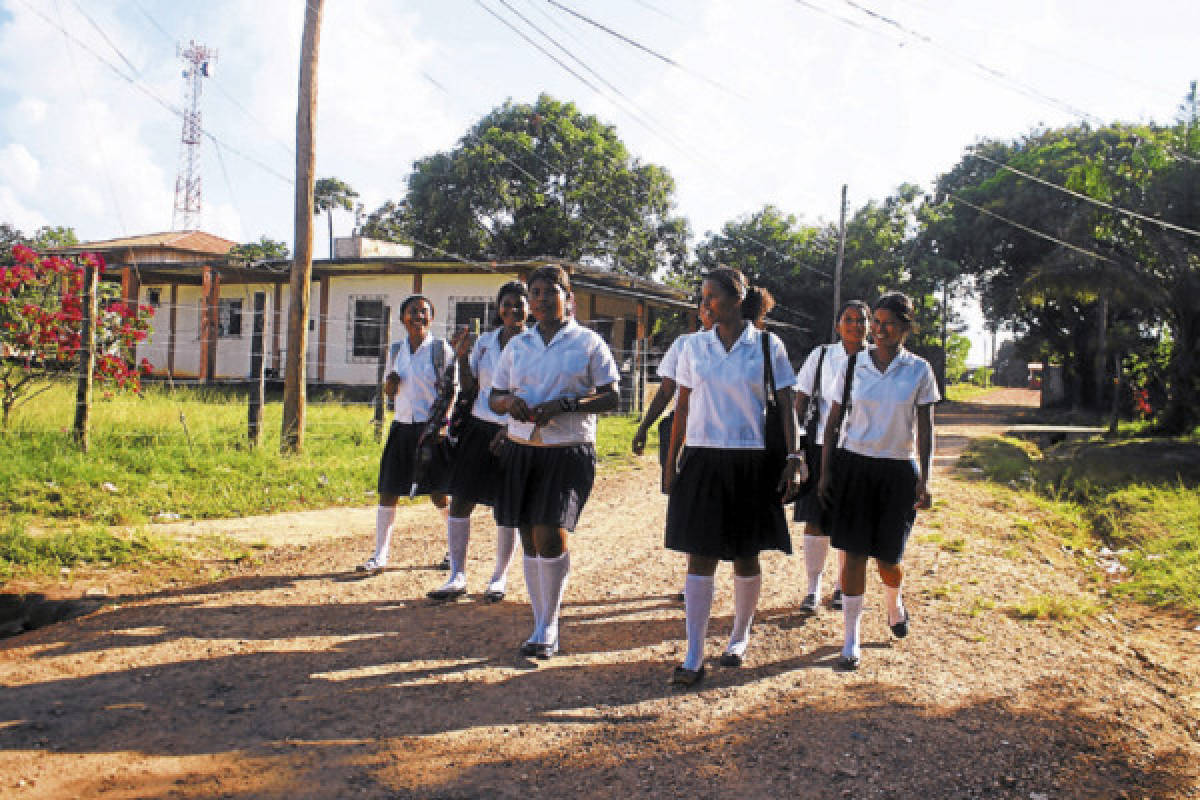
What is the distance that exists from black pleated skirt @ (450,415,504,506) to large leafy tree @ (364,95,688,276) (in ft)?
82.8

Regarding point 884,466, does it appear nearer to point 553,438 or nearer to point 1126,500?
point 553,438

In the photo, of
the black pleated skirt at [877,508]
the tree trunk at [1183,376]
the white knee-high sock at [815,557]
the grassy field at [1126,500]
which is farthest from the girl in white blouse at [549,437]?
the tree trunk at [1183,376]

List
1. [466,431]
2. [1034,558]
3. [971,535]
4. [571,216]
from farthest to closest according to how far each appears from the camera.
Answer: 1. [571,216]
2. [971,535]
3. [1034,558]
4. [466,431]

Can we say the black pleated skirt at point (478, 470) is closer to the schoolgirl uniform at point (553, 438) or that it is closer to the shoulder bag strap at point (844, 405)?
the schoolgirl uniform at point (553, 438)

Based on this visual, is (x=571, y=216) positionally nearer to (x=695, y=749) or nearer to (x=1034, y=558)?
(x=1034, y=558)

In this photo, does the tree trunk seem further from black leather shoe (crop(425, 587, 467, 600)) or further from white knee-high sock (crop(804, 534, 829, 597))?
black leather shoe (crop(425, 587, 467, 600))

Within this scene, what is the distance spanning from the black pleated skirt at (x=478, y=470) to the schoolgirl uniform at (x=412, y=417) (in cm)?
37

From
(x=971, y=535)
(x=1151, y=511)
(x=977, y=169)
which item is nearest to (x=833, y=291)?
(x=977, y=169)

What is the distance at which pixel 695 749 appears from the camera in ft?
10.6

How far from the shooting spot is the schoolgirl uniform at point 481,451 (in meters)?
5.18

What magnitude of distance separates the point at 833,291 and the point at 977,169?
8259mm

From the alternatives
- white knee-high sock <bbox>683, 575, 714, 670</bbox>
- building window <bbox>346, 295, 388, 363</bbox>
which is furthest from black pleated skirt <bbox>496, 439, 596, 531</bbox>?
building window <bbox>346, 295, 388, 363</bbox>

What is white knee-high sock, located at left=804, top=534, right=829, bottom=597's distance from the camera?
510 cm

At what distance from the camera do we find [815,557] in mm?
5109
